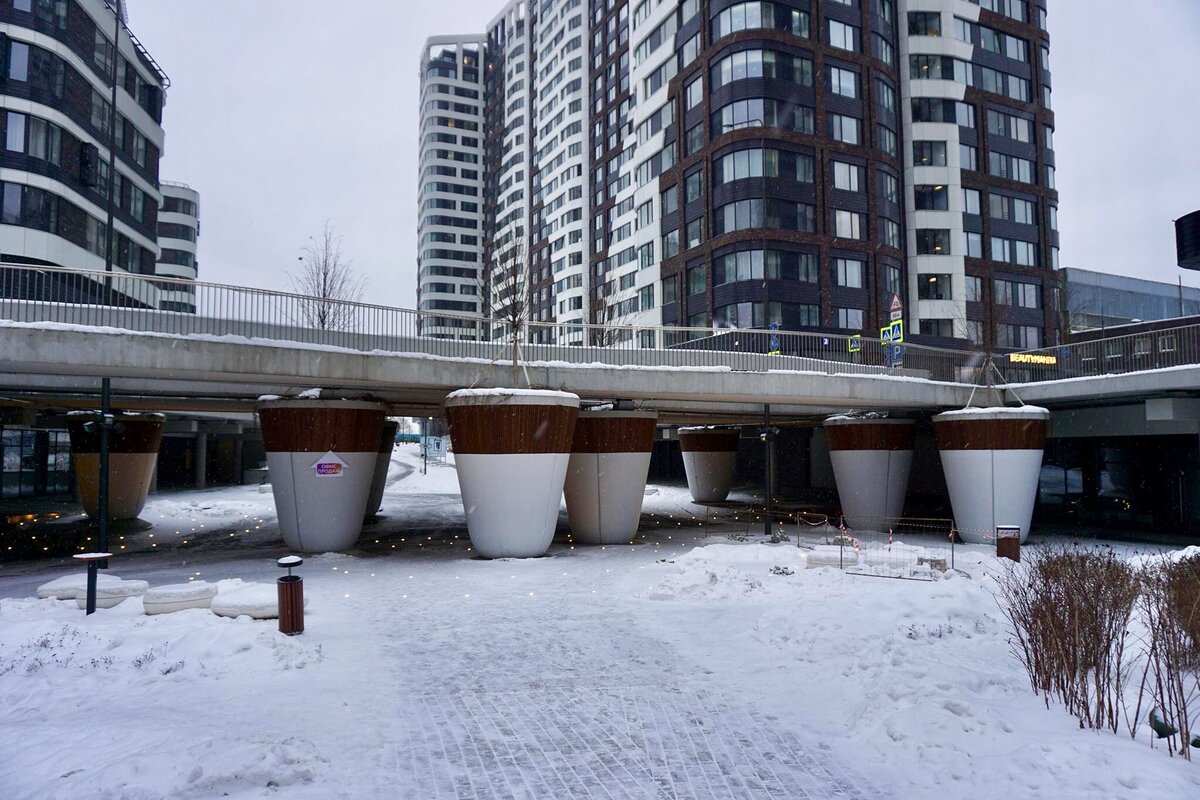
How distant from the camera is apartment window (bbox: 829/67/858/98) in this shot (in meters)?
53.0

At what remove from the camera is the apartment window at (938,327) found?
57.1 m

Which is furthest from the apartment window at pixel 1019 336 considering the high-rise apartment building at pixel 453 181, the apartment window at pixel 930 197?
the high-rise apartment building at pixel 453 181

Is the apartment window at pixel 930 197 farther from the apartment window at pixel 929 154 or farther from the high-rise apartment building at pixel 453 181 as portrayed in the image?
the high-rise apartment building at pixel 453 181

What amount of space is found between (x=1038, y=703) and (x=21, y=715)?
1008cm

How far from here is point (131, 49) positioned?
48062 mm

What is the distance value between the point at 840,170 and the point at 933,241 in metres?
10.5

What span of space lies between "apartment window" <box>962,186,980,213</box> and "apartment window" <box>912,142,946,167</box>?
8.87 feet

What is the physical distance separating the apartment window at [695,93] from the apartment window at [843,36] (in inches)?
356

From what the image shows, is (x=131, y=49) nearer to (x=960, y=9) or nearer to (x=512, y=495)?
(x=512, y=495)

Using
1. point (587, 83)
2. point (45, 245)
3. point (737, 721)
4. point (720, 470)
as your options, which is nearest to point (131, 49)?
point (45, 245)

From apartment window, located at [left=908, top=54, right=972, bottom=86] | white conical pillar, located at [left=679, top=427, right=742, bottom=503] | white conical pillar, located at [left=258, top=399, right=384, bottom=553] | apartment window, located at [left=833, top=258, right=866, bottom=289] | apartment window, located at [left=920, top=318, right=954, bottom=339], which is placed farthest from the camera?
apartment window, located at [left=908, top=54, right=972, bottom=86]

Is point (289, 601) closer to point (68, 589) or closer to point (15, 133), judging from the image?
point (68, 589)

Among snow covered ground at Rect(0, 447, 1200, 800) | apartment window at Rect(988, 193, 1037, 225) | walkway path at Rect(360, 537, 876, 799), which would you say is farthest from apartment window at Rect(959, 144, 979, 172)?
walkway path at Rect(360, 537, 876, 799)

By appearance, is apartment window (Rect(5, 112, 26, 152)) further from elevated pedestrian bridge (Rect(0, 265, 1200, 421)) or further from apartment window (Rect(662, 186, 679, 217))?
apartment window (Rect(662, 186, 679, 217))
